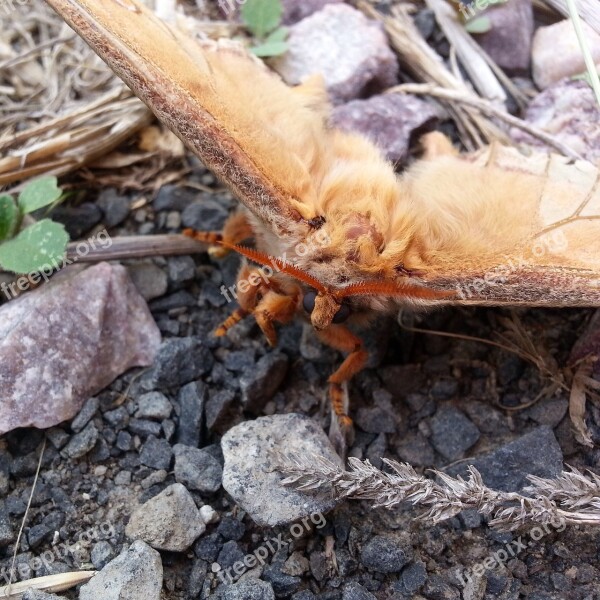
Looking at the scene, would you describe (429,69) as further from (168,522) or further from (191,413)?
(168,522)

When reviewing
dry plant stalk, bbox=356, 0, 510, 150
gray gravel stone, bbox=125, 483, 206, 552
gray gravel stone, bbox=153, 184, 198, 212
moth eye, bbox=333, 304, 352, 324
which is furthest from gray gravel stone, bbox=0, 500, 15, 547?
dry plant stalk, bbox=356, 0, 510, 150

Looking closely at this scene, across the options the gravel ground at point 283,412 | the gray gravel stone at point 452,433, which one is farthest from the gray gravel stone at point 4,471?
the gray gravel stone at point 452,433

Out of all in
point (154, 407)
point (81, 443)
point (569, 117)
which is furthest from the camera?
point (569, 117)

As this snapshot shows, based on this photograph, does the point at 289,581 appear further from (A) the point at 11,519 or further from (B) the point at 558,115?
(B) the point at 558,115

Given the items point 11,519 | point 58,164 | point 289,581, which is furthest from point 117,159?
point 289,581

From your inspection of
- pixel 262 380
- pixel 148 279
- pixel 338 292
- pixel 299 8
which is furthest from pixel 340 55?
pixel 262 380
